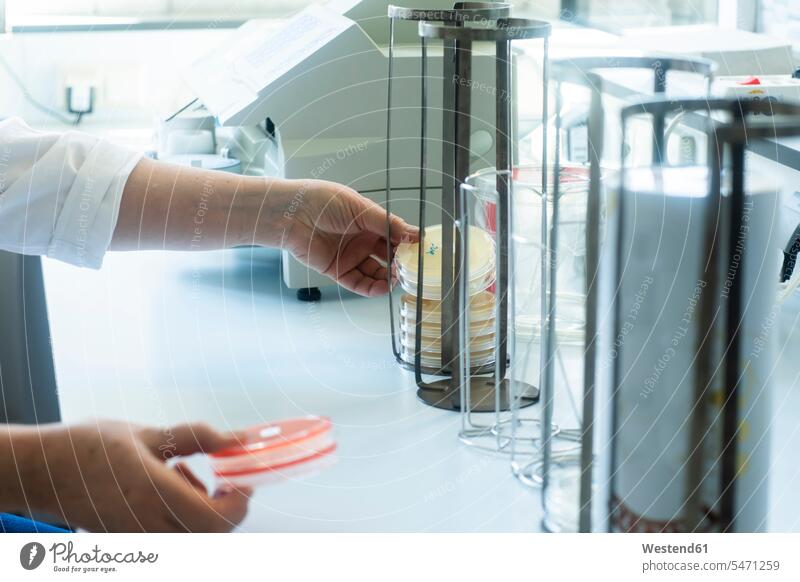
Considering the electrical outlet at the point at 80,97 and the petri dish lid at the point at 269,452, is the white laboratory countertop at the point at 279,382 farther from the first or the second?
the electrical outlet at the point at 80,97

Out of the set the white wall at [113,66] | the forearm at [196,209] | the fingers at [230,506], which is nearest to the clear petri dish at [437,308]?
the forearm at [196,209]

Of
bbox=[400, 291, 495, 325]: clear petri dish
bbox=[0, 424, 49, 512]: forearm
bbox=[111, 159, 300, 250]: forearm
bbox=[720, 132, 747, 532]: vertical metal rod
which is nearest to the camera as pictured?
bbox=[720, 132, 747, 532]: vertical metal rod

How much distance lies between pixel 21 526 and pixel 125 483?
0.05 m

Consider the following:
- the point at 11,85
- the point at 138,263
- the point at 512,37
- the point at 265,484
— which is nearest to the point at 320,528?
the point at 265,484

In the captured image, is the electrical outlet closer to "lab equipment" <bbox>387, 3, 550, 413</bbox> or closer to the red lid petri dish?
"lab equipment" <bbox>387, 3, 550, 413</bbox>

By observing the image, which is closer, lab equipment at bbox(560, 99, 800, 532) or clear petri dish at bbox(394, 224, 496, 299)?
lab equipment at bbox(560, 99, 800, 532)

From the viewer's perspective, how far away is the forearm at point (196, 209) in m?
0.59

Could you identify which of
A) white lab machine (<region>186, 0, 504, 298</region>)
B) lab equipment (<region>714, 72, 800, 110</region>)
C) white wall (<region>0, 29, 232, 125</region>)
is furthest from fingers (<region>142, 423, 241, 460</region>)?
white wall (<region>0, 29, 232, 125</region>)

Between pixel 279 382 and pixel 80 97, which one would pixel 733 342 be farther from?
pixel 80 97

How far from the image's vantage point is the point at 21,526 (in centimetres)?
43

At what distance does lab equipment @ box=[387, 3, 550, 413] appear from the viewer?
70cm

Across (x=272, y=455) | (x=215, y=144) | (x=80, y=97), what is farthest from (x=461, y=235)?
(x=80, y=97)

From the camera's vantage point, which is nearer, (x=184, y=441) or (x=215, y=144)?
(x=184, y=441)
